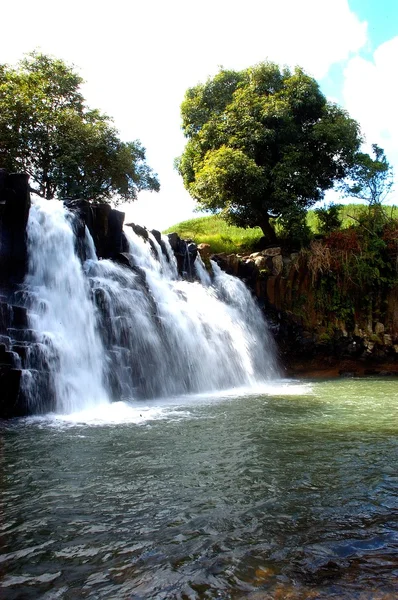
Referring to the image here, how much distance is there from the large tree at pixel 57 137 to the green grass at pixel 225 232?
188 inches

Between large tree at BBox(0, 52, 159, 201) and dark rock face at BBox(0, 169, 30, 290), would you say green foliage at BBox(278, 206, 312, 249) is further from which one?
dark rock face at BBox(0, 169, 30, 290)

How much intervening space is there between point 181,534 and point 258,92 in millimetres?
21279

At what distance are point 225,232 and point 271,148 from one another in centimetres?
674

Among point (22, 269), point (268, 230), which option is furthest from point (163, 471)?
point (268, 230)

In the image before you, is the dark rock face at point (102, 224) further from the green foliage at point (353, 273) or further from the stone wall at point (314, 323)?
the green foliage at point (353, 273)

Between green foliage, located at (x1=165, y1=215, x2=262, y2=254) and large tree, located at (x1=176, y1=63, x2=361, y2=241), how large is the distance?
4.11 feet

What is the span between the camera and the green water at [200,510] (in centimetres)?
267

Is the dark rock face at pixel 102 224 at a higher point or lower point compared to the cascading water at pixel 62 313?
higher

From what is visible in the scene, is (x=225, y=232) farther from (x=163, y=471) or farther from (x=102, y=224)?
(x=163, y=471)

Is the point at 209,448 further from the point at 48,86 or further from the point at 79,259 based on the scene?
the point at 48,86

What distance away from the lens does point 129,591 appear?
258cm

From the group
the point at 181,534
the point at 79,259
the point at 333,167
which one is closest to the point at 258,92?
the point at 333,167

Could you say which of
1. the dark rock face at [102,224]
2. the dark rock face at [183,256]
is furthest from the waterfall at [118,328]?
the dark rock face at [183,256]

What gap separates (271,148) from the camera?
20.1 metres
